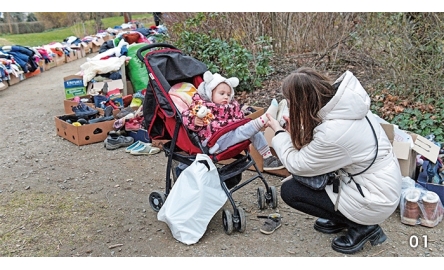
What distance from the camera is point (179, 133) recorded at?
3387 millimetres

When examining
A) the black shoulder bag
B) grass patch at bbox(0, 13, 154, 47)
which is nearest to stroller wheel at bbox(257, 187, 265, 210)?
the black shoulder bag

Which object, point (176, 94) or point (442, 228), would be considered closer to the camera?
point (442, 228)

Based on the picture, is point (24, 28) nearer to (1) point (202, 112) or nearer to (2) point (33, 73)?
(2) point (33, 73)

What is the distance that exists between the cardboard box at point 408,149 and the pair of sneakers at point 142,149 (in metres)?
2.46

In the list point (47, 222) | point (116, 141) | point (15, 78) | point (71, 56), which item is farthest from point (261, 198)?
point (71, 56)

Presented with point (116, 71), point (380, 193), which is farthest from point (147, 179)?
point (116, 71)

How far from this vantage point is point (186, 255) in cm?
304

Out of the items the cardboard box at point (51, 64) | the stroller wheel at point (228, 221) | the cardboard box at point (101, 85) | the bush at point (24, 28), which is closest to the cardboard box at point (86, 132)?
the cardboard box at point (101, 85)

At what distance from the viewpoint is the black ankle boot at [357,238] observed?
296 centimetres

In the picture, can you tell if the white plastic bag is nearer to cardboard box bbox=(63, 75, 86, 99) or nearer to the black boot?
the black boot

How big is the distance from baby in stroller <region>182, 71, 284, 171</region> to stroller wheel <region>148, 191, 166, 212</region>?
0.63 m

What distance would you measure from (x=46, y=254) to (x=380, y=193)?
225 cm

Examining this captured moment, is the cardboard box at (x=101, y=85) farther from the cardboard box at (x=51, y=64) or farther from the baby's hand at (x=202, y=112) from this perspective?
the cardboard box at (x=51, y=64)

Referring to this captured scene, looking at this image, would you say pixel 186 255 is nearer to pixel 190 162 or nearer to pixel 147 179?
pixel 190 162
